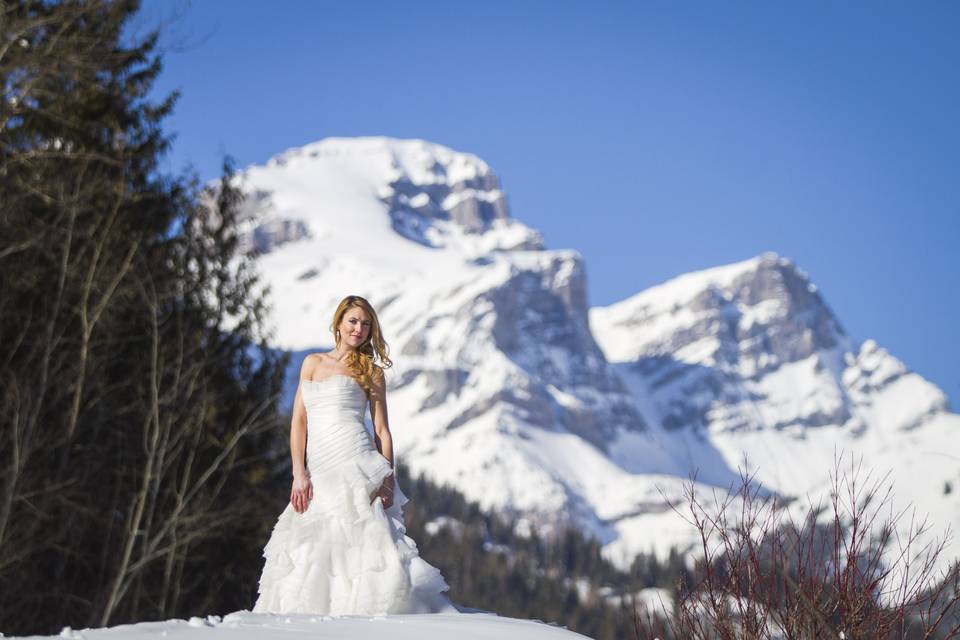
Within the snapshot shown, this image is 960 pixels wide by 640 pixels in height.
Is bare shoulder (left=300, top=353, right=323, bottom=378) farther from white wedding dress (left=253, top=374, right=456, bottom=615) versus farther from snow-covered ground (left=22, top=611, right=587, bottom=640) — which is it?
snow-covered ground (left=22, top=611, right=587, bottom=640)

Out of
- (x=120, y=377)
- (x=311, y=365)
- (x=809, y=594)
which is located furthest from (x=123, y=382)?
(x=809, y=594)

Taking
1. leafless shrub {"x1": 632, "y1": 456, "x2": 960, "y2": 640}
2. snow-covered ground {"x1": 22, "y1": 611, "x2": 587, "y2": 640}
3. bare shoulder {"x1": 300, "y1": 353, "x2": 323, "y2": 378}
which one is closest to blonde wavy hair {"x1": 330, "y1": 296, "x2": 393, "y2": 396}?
bare shoulder {"x1": 300, "y1": 353, "x2": 323, "y2": 378}

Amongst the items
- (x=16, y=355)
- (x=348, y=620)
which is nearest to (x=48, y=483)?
(x=16, y=355)

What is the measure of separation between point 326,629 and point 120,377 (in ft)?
48.9

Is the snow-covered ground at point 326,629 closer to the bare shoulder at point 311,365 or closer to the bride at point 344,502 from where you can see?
the bride at point 344,502

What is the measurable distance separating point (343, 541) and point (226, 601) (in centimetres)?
1456

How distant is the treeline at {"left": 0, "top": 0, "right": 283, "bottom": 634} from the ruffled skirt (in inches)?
277

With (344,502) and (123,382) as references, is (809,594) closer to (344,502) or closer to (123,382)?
(344,502)

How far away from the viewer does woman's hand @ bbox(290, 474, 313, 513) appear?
734cm

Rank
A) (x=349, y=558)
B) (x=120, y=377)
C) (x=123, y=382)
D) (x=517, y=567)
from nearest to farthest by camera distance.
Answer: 1. (x=349, y=558)
2. (x=123, y=382)
3. (x=120, y=377)
4. (x=517, y=567)

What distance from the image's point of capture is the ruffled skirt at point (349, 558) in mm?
6930

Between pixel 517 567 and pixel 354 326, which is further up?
pixel 517 567

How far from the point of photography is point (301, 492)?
7.35m

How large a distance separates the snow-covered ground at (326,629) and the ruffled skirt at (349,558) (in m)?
1.17
